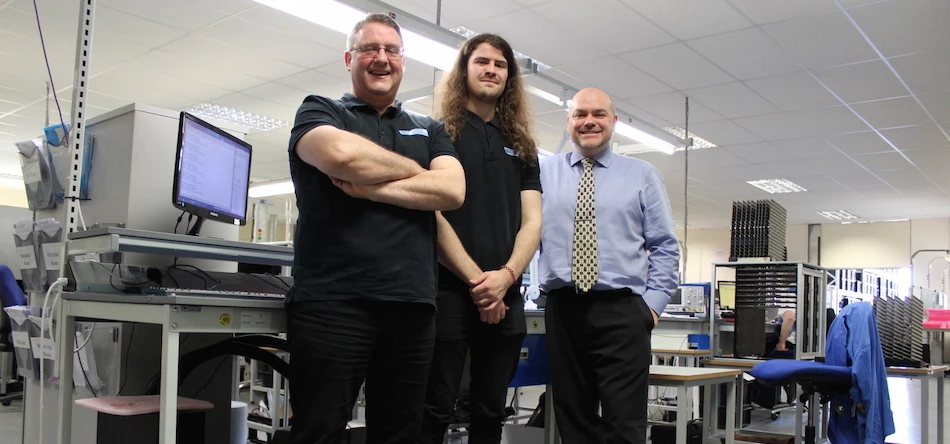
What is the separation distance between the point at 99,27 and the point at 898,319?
18.1 feet

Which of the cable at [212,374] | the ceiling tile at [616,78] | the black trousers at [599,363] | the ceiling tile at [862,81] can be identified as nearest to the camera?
the black trousers at [599,363]

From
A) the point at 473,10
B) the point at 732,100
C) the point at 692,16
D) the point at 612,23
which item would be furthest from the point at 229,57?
the point at 732,100

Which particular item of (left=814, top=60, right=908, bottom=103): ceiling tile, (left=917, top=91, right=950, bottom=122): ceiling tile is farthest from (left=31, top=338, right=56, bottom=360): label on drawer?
(left=917, top=91, right=950, bottom=122): ceiling tile

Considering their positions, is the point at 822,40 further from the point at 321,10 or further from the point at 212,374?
the point at 212,374

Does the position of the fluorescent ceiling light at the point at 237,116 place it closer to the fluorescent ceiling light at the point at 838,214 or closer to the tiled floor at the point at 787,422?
the tiled floor at the point at 787,422

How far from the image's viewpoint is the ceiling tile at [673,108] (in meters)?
6.36

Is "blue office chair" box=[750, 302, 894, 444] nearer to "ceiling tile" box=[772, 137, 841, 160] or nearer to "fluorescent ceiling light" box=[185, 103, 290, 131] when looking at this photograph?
"ceiling tile" box=[772, 137, 841, 160]

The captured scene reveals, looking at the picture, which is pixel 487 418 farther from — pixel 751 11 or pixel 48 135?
pixel 751 11

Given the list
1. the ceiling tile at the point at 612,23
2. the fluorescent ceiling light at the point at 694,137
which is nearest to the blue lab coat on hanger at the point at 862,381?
the ceiling tile at the point at 612,23

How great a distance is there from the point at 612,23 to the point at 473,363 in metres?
3.61

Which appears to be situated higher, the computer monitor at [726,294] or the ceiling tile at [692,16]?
the ceiling tile at [692,16]

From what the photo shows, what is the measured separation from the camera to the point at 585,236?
79.0 inches

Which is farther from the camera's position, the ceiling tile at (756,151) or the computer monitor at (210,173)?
the ceiling tile at (756,151)

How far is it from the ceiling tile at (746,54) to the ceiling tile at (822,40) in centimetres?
8
